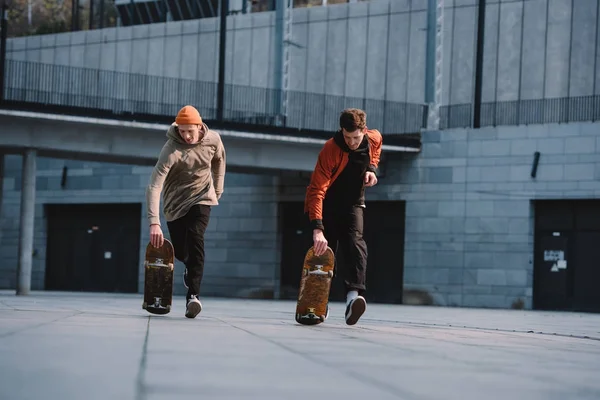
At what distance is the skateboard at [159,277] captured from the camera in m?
9.38

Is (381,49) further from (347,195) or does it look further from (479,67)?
(347,195)

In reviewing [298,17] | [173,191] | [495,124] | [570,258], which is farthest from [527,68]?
[173,191]

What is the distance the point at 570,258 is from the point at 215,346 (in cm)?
2294

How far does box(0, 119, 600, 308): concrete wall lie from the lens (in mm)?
27438

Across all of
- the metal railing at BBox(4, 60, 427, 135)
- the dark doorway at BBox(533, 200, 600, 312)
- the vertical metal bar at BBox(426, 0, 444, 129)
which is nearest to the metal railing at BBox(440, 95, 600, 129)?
the vertical metal bar at BBox(426, 0, 444, 129)

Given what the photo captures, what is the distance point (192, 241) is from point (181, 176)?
58 centimetres

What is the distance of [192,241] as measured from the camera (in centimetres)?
943

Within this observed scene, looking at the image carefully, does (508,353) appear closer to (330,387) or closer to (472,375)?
(472,375)

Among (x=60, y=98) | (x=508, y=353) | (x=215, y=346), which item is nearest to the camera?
(x=215, y=346)

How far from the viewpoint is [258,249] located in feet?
107

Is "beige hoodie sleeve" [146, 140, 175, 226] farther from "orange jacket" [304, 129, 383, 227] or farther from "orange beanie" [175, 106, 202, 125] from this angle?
"orange jacket" [304, 129, 383, 227]

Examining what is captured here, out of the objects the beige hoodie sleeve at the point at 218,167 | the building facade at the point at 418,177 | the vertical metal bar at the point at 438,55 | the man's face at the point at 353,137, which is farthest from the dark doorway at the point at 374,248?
the man's face at the point at 353,137

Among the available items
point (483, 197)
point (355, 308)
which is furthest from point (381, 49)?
point (355, 308)

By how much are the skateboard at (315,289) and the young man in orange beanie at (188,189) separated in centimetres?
96
